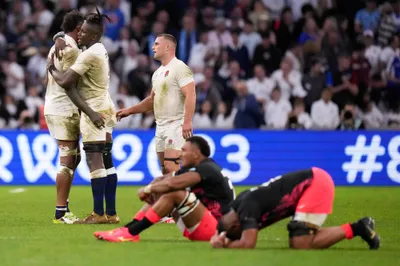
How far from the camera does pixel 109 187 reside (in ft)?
41.0

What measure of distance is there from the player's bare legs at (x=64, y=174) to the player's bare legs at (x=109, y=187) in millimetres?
383

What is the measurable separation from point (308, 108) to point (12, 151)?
253 inches

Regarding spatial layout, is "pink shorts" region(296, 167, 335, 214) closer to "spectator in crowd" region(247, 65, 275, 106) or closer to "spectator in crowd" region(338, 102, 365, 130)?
"spectator in crowd" region(338, 102, 365, 130)

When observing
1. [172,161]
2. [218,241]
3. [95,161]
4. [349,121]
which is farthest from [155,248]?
[349,121]

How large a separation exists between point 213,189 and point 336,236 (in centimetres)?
128

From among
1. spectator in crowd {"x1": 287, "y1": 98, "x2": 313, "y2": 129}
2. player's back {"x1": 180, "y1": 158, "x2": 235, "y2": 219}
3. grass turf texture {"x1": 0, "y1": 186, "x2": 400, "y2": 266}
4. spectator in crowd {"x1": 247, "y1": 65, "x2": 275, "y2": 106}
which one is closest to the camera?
grass turf texture {"x1": 0, "y1": 186, "x2": 400, "y2": 266}

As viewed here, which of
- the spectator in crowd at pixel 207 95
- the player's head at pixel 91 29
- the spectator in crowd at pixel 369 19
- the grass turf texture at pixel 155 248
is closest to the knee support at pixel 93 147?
the grass turf texture at pixel 155 248

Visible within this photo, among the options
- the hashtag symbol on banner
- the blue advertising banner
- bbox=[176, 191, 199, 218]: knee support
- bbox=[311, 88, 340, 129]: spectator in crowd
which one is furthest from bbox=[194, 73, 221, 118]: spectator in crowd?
bbox=[176, 191, 199, 218]: knee support

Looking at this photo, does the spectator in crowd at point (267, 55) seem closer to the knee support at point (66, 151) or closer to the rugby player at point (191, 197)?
the knee support at point (66, 151)

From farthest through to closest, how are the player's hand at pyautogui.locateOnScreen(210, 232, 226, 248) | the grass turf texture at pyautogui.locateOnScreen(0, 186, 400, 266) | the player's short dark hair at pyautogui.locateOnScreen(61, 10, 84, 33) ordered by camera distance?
the player's short dark hair at pyautogui.locateOnScreen(61, 10, 84, 33) < the player's hand at pyautogui.locateOnScreen(210, 232, 226, 248) < the grass turf texture at pyautogui.locateOnScreen(0, 186, 400, 266)

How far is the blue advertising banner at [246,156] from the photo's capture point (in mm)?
19625

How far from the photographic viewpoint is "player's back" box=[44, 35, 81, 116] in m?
12.3

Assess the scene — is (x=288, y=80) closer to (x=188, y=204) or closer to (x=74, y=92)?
(x=74, y=92)

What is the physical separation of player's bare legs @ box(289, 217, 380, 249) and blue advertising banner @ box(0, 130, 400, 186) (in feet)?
33.8
